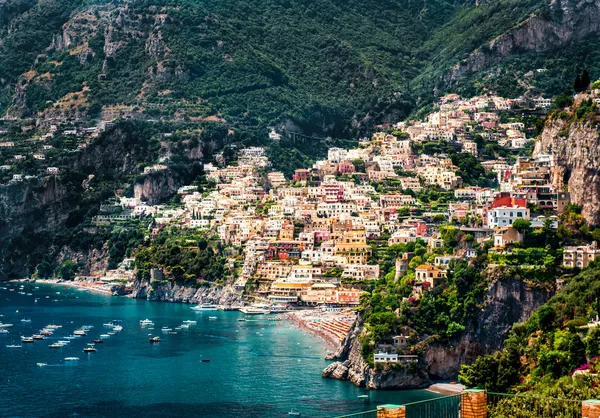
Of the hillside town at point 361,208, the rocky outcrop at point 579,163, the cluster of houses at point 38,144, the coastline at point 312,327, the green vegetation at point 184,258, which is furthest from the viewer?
the cluster of houses at point 38,144

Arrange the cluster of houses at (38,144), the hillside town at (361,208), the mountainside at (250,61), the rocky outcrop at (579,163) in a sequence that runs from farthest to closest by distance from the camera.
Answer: the mountainside at (250,61)
the cluster of houses at (38,144)
the hillside town at (361,208)
the rocky outcrop at (579,163)

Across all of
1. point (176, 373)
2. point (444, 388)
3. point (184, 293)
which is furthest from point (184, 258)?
point (444, 388)

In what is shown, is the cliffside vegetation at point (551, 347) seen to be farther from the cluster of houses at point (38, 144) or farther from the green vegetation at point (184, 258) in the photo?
the cluster of houses at point (38, 144)

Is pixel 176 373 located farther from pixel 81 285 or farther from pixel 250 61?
pixel 250 61

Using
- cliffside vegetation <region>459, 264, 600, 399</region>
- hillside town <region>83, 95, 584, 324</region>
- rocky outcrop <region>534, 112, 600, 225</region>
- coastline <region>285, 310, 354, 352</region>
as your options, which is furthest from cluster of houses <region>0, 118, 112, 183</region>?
cliffside vegetation <region>459, 264, 600, 399</region>

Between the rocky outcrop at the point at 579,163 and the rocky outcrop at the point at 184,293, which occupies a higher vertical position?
the rocky outcrop at the point at 579,163

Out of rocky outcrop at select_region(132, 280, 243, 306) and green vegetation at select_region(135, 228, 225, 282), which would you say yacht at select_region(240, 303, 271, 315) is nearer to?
rocky outcrop at select_region(132, 280, 243, 306)

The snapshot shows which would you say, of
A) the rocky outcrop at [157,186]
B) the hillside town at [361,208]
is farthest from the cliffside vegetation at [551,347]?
the rocky outcrop at [157,186]
